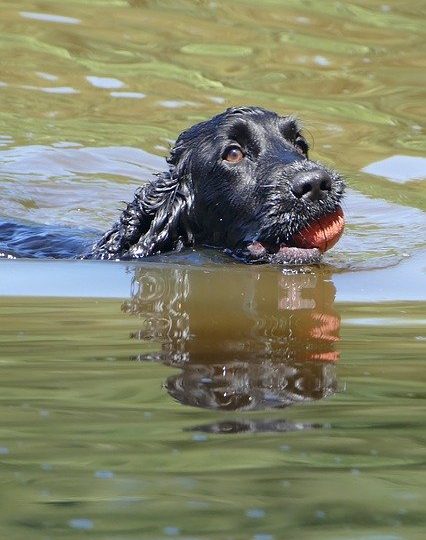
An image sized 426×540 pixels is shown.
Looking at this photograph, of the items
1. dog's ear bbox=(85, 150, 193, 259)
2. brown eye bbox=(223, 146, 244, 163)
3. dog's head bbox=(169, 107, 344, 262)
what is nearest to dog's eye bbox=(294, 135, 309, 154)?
dog's head bbox=(169, 107, 344, 262)

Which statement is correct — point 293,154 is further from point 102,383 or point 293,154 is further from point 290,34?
point 290,34

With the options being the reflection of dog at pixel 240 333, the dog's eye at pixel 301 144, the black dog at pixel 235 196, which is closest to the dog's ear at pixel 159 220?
the black dog at pixel 235 196

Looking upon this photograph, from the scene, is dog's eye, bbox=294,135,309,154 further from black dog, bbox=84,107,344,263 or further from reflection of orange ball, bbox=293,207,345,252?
reflection of orange ball, bbox=293,207,345,252

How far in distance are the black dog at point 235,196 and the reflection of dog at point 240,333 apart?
0.45 metres

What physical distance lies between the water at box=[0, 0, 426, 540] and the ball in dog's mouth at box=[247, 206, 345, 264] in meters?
0.15

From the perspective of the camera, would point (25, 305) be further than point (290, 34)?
No

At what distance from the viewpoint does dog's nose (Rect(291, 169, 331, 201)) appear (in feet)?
24.8

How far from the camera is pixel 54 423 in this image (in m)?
3.69

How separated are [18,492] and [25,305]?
9.48 ft

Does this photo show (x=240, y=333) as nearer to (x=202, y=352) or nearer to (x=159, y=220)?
(x=202, y=352)

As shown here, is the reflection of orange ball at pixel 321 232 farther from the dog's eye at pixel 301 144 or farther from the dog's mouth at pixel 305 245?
the dog's eye at pixel 301 144

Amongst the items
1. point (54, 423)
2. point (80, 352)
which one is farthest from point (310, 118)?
point (54, 423)

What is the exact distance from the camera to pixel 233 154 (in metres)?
7.99

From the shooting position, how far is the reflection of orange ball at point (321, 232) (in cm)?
768
